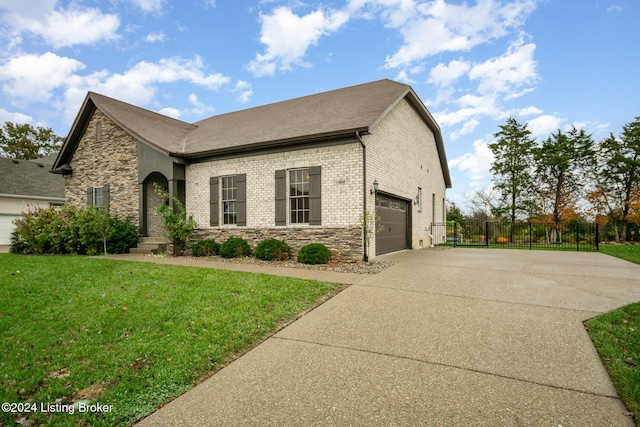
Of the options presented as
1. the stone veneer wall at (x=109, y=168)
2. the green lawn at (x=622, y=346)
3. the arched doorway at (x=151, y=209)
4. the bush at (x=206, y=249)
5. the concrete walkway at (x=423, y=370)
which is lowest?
the concrete walkway at (x=423, y=370)

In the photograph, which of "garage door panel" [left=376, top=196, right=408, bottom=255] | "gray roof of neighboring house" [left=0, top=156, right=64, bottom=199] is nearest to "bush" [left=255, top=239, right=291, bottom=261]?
"garage door panel" [left=376, top=196, right=408, bottom=255]

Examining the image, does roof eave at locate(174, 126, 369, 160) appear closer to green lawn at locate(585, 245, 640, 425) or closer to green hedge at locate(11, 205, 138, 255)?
green hedge at locate(11, 205, 138, 255)

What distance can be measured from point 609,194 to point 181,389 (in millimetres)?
26622

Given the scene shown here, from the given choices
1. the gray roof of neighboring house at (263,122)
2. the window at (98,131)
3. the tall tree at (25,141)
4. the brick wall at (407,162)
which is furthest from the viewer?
the tall tree at (25,141)

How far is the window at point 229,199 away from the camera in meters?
12.0

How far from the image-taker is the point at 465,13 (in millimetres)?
9164

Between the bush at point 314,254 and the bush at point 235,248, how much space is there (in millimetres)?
2334

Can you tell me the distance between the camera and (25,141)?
3328 centimetres

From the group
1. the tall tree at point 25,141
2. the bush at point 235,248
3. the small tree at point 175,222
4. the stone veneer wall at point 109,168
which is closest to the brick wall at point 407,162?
the bush at point 235,248

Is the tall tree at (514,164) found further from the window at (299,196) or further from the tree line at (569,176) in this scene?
the window at (299,196)

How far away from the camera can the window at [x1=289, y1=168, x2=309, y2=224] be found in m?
10.6

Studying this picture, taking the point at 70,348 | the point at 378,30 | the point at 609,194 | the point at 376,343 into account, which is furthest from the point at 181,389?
the point at 609,194

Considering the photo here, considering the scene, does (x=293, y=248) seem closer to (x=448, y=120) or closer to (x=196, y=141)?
(x=196, y=141)

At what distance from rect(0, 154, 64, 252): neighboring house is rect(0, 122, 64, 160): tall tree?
16.0 metres
